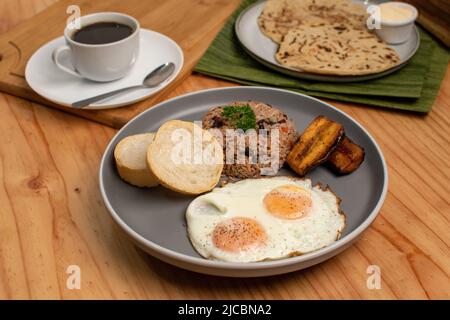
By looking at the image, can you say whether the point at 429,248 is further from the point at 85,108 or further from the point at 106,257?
the point at 85,108

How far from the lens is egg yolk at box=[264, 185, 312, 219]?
1.40 m

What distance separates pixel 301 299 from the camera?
1.35 m

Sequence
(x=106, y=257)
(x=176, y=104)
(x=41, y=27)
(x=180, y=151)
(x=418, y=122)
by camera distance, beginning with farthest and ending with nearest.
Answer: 1. (x=41, y=27)
2. (x=418, y=122)
3. (x=176, y=104)
4. (x=180, y=151)
5. (x=106, y=257)

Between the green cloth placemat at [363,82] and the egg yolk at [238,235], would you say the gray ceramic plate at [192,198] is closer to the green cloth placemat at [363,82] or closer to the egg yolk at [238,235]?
the egg yolk at [238,235]

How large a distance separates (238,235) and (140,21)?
1.59 m

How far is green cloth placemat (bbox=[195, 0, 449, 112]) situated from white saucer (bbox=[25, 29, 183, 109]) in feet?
0.56

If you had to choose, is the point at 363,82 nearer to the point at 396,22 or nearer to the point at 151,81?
the point at 396,22

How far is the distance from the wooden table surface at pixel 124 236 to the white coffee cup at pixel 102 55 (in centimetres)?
19

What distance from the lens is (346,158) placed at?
5.29 ft

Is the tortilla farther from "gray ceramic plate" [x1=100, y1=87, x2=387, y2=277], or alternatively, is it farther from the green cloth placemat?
"gray ceramic plate" [x1=100, y1=87, x2=387, y2=277]

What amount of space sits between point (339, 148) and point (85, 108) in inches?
36.5

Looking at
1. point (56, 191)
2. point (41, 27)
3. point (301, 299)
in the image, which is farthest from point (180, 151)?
point (41, 27)

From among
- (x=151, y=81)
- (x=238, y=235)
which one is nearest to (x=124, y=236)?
(x=238, y=235)

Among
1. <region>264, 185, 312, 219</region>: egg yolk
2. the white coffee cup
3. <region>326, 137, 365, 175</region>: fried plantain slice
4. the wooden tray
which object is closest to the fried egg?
<region>264, 185, 312, 219</region>: egg yolk
